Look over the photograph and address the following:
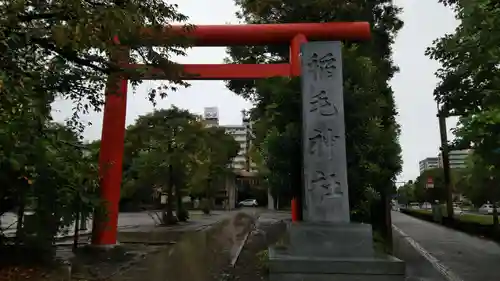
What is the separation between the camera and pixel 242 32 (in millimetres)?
9891

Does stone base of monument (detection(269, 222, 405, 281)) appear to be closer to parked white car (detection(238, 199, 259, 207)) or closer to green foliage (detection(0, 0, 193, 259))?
green foliage (detection(0, 0, 193, 259))

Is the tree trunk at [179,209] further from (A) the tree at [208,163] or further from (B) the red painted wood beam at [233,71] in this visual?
(B) the red painted wood beam at [233,71]

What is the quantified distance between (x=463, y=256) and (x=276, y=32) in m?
6.74

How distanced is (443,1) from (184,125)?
1057 cm

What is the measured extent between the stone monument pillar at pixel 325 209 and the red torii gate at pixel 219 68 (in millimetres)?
1968

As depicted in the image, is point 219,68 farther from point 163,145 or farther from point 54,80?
point 163,145

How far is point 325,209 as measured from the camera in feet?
23.0

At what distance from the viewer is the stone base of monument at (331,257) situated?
19.8 feet

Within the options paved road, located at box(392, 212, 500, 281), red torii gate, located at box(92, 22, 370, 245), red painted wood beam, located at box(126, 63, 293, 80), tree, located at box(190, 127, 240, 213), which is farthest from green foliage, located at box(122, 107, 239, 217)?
paved road, located at box(392, 212, 500, 281)

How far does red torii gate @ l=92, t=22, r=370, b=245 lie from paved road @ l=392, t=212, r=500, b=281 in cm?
506

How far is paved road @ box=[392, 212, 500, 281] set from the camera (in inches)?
303

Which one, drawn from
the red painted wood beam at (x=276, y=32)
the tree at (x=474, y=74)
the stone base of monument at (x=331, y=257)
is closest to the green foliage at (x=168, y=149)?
the red painted wood beam at (x=276, y=32)

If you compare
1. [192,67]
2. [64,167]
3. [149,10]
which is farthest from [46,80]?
[192,67]

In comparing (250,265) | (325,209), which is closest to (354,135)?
(325,209)
